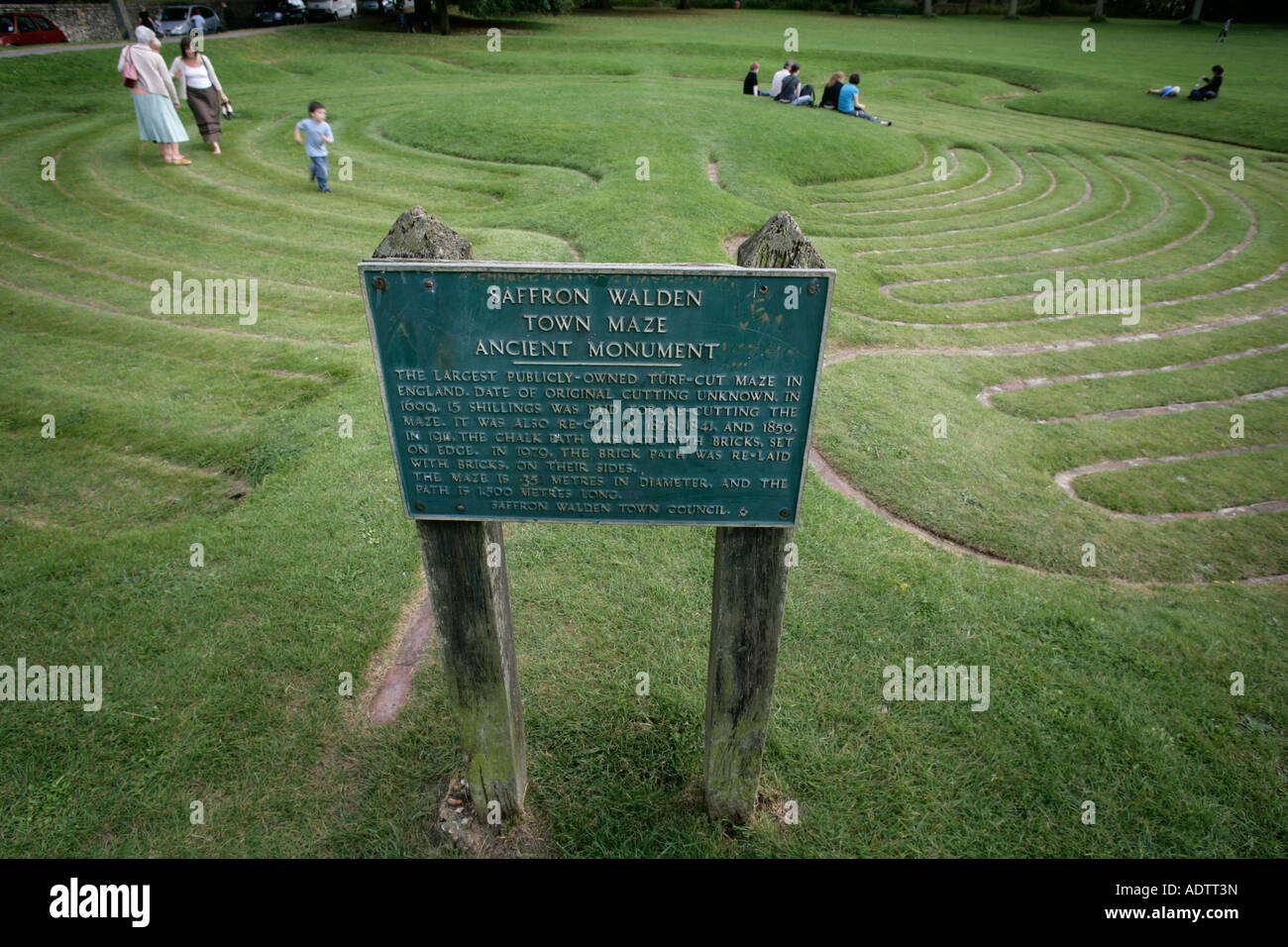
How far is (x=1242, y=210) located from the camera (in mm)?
17047

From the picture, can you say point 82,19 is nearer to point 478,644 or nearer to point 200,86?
point 200,86

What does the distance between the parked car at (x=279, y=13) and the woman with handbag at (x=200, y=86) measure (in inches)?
1013

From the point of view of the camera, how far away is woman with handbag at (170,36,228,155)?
15180 millimetres

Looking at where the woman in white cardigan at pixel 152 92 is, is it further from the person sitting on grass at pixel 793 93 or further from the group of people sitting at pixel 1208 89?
the group of people sitting at pixel 1208 89

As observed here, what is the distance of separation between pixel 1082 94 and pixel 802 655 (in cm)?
3312

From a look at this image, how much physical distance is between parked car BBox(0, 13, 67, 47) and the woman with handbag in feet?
51.9

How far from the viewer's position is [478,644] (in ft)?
11.9

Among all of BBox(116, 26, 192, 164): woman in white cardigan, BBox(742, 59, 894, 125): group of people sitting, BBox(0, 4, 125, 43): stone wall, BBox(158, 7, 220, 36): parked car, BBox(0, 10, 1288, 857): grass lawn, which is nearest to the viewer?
BBox(0, 10, 1288, 857): grass lawn

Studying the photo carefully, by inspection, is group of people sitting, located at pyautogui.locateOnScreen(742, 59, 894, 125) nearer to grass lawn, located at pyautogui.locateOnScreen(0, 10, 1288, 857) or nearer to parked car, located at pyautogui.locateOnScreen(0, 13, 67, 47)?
grass lawn, located at pyautogui.locateOnScreen(0, 10, 1288, 857)
